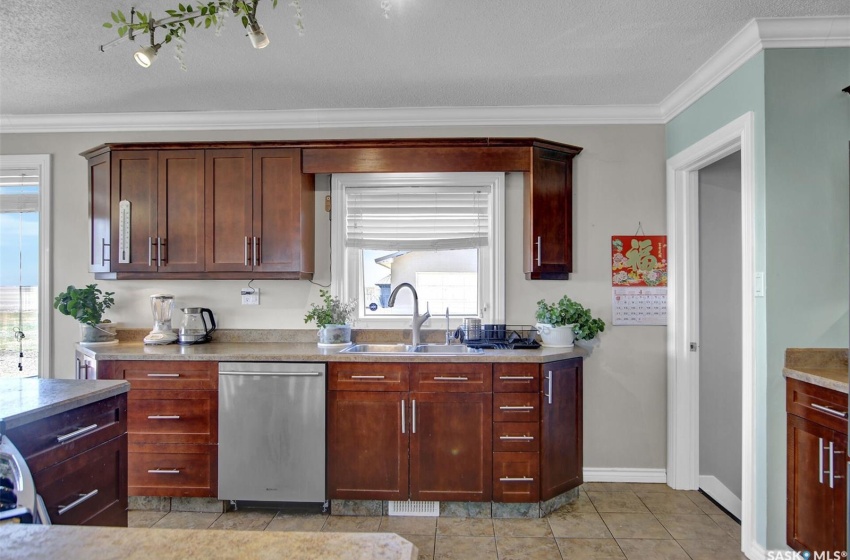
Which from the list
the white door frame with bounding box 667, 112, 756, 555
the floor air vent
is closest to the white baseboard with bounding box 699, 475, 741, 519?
the white door frame with bounding box 667, 112, 756, 555

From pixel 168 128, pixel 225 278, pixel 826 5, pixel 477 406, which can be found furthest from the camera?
pixel 168 128

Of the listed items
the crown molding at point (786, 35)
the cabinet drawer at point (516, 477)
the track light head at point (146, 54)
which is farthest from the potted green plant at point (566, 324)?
the track light head at point (146, 54)

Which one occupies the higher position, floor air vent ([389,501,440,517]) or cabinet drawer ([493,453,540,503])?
cabinet drawer ([493,453,540,503])

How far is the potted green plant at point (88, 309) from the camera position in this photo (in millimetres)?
3246

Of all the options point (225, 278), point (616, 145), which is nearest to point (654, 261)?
point (616, 145)

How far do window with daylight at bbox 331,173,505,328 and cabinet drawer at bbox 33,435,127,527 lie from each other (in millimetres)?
1787

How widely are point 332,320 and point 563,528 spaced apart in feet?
6.12

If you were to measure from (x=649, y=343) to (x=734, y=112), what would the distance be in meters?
1.54

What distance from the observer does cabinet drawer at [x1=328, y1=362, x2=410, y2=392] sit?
9.14ft

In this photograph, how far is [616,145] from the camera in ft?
11.0

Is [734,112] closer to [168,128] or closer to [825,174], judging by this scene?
[825,174]

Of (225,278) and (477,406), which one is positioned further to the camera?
(225,278)

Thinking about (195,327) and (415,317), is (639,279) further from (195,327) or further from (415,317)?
(195,327)

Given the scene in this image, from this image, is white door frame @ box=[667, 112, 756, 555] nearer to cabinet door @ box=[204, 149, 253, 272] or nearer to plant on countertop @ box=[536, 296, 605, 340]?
plant on countertop @ box=[536, 296, 605, 340]
